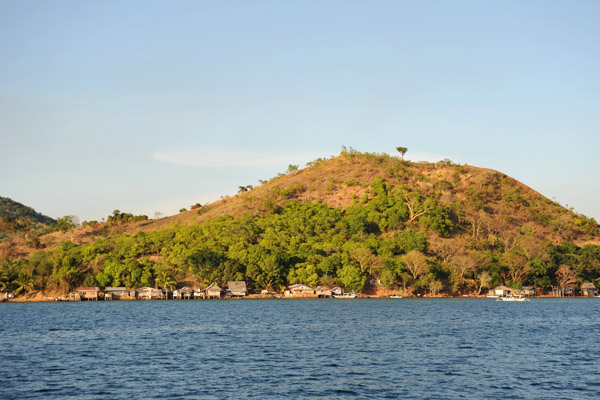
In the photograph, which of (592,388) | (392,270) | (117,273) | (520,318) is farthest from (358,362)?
(117,273)

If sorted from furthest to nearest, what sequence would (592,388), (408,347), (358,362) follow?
(408,347)
(358,362)
(592,388)

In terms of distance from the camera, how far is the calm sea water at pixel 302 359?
40.4 metres

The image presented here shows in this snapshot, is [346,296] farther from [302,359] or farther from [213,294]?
[302,359]

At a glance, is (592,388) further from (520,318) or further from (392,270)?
(392,270)

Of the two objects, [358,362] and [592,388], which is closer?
[592,388]

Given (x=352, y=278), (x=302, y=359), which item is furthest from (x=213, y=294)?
(x=302, y=359)

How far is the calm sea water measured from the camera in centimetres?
4044

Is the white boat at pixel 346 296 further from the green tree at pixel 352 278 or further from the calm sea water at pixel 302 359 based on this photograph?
the calm sea water at pixel 302 359

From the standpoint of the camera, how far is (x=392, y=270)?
536 ft

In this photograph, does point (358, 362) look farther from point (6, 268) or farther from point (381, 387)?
point (6, 268)

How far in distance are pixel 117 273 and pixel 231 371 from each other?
131518mm

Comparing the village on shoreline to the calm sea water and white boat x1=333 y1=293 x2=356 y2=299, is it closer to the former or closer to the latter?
white boat x1=333 y1=293 x2=356 y2=299

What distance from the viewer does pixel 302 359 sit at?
53.0 m

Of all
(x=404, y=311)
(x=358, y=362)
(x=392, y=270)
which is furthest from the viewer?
(x=392, y=270)
